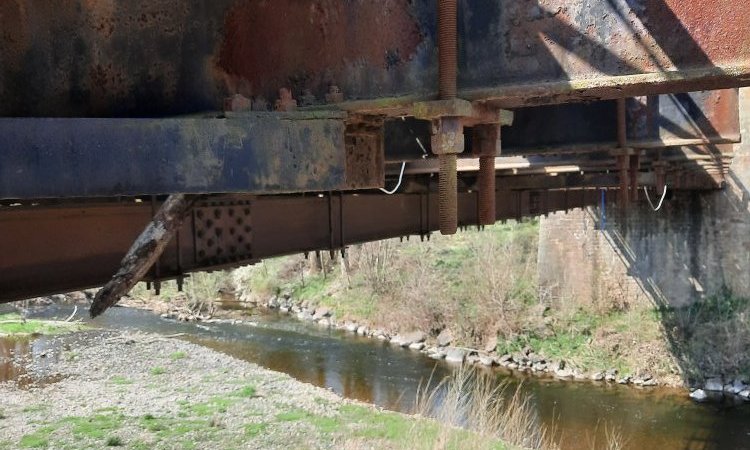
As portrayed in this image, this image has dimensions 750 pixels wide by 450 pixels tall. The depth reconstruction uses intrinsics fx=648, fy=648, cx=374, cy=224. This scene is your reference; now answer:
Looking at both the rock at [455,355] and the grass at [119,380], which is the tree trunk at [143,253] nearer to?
the grass at [119,380]

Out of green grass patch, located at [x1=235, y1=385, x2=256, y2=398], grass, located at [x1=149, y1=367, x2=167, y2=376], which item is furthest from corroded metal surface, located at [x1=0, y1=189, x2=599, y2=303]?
grass, located at [x1=149, y1=367, x2=167, y2=376]

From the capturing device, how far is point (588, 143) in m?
6.39

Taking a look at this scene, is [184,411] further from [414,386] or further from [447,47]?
[447,47]

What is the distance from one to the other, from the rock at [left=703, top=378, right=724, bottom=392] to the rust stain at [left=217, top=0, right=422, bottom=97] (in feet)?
61.3

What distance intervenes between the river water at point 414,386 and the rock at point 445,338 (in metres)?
1.24

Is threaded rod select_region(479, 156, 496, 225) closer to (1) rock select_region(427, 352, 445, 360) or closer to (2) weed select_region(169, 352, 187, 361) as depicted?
(1) rock select_region(427, 352, 445, 360)

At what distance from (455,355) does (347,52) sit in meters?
19.2

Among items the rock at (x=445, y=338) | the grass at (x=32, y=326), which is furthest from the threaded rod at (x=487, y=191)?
the grass at (x=32, y=326)

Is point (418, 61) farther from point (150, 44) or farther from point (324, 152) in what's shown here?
point (150, 44)

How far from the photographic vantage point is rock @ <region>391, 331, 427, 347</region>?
22.7m

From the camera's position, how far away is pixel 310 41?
2.98 meters

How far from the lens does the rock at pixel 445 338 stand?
22281 mm

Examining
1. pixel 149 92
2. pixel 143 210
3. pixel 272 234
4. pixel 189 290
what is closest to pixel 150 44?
pixel 149 92

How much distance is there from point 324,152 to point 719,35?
1.61m
